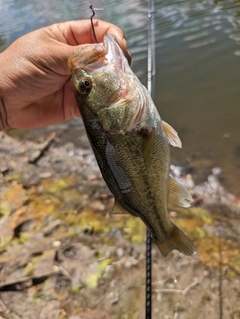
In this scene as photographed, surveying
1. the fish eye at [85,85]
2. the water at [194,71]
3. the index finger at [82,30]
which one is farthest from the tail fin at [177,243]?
the water at [194,71]

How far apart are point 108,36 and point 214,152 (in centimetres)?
326

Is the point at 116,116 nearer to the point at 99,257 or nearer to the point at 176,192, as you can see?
the point at 176,192

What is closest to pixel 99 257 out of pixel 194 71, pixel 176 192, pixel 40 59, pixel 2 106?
pixel 176 192

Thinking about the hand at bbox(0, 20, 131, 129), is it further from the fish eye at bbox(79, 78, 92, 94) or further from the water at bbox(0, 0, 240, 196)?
the water at bbox(0, 0, 240, 196)

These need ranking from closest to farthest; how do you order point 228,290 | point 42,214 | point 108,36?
point 108,36 → point 228,290 → point 42,214

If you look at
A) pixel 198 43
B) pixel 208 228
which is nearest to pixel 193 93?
pixel 198 43

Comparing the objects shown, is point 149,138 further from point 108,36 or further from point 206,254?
point 206,254

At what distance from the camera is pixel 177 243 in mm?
2109

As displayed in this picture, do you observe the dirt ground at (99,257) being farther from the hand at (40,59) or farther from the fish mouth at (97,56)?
the fish mouth at (97,56)

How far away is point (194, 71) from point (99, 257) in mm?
4346

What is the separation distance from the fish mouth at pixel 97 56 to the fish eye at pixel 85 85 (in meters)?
0.05

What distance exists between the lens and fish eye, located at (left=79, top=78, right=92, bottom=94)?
178 centimetres

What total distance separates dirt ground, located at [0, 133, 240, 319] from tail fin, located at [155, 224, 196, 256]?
1.00 meters

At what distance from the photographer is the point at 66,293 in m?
3.03
